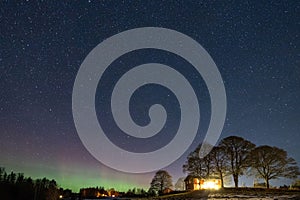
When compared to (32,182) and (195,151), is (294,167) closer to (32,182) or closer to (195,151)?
(195,151)

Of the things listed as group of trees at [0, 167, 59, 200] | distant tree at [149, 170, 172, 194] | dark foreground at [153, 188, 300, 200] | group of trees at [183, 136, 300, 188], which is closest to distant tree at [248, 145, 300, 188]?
group of trees at [183, 136, 300, 188]

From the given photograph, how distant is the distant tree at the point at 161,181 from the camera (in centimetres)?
6800

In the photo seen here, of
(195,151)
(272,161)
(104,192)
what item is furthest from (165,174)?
(104,192)

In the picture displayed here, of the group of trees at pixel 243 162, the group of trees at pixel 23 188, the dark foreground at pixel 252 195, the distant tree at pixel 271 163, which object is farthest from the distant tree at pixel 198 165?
the group of trees at pixel 23 188

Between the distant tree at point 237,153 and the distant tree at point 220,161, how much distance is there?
71 cm

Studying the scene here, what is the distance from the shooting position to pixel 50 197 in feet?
76.7

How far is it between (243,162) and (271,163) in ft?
14.9

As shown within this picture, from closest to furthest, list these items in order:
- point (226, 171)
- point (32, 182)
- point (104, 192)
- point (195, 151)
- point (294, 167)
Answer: point (32, 182), point (294, 167), point (226, 171), point (195, 151), point (104, 192)

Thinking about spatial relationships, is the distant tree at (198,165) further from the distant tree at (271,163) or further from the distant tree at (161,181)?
the distant tree at (161,181)

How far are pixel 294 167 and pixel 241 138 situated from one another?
9.56 metres

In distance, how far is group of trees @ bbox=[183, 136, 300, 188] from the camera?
147ft

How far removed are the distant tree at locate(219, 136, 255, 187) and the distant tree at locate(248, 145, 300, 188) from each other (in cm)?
111

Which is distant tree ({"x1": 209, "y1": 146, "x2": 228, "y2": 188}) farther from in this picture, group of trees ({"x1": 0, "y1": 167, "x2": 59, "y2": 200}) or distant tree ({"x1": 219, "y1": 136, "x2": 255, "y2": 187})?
group of trees ({"x1": 0, "y1": 167, "x2": 59, "y2": 200})

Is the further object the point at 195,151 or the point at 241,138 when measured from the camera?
the point at 195,151
